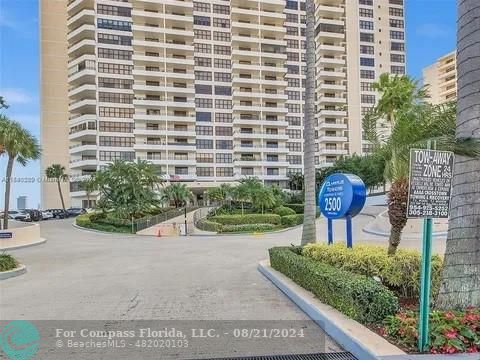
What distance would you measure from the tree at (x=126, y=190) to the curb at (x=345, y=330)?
3323 centimetres

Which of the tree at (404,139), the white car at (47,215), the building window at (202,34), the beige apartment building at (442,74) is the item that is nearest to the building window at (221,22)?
the building window at (202,34)

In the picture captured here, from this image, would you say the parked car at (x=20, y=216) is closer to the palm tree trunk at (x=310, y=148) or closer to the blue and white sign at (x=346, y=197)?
the palm tree trunk at (x=310, y=148)

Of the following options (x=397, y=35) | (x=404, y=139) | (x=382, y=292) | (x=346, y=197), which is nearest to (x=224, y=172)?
(x=397, y=35)

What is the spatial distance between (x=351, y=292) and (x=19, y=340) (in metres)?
4.54

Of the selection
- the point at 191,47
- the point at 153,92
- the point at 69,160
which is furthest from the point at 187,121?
the point at 69,160

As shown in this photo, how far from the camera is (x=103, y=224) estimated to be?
3981cm

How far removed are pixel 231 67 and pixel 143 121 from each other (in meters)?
19.4

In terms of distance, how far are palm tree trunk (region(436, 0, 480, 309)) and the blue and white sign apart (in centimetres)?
428

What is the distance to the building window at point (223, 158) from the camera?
80812mm

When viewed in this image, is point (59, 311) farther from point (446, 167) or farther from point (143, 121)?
point (143, 121)

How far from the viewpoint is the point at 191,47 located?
262 feet

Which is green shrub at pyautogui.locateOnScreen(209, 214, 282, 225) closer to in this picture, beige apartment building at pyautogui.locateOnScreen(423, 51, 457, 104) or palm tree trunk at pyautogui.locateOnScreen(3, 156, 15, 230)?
palm tree trunk at pyautogui.locateOnScreen(3, 156, 15, 230)

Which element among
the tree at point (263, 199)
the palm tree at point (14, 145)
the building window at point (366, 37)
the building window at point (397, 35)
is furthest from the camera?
the building window at point (397, 35)

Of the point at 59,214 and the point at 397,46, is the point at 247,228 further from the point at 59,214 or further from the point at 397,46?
the point at 397,46
